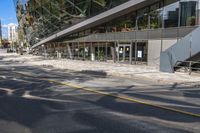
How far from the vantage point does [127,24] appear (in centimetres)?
3388

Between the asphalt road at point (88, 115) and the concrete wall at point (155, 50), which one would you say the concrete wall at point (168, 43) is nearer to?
Result: the concrete wall at point (155, 50)

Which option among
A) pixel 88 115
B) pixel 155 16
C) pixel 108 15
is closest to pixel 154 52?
pixel 155 16

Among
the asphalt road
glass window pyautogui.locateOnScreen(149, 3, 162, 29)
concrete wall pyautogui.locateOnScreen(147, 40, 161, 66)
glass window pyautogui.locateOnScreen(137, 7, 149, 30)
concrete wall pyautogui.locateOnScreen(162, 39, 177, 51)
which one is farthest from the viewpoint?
glass window pyautogui.locateOnScreen(137, 7, 149, 30)

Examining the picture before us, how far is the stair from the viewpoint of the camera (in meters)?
22.2

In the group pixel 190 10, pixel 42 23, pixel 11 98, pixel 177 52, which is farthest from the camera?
pixel 42 23

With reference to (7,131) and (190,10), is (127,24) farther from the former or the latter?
(7,131)

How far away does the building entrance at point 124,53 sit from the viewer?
1302 inches

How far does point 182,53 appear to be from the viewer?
22.9 metres

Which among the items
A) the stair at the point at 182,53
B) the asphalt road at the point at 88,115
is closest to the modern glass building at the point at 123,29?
the stair at the point at 182,53

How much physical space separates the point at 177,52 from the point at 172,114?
15.2 meters

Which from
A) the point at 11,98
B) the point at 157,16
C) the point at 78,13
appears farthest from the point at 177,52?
the point at 78,13

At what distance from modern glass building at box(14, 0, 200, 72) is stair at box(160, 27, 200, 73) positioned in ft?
0.55

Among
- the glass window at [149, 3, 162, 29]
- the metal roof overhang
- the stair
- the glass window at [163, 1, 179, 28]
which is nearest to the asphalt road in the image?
the stair

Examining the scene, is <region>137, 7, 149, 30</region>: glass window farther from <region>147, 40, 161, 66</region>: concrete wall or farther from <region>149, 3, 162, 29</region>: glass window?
<region>147, 40, 161, 66</region>: concrete wall
